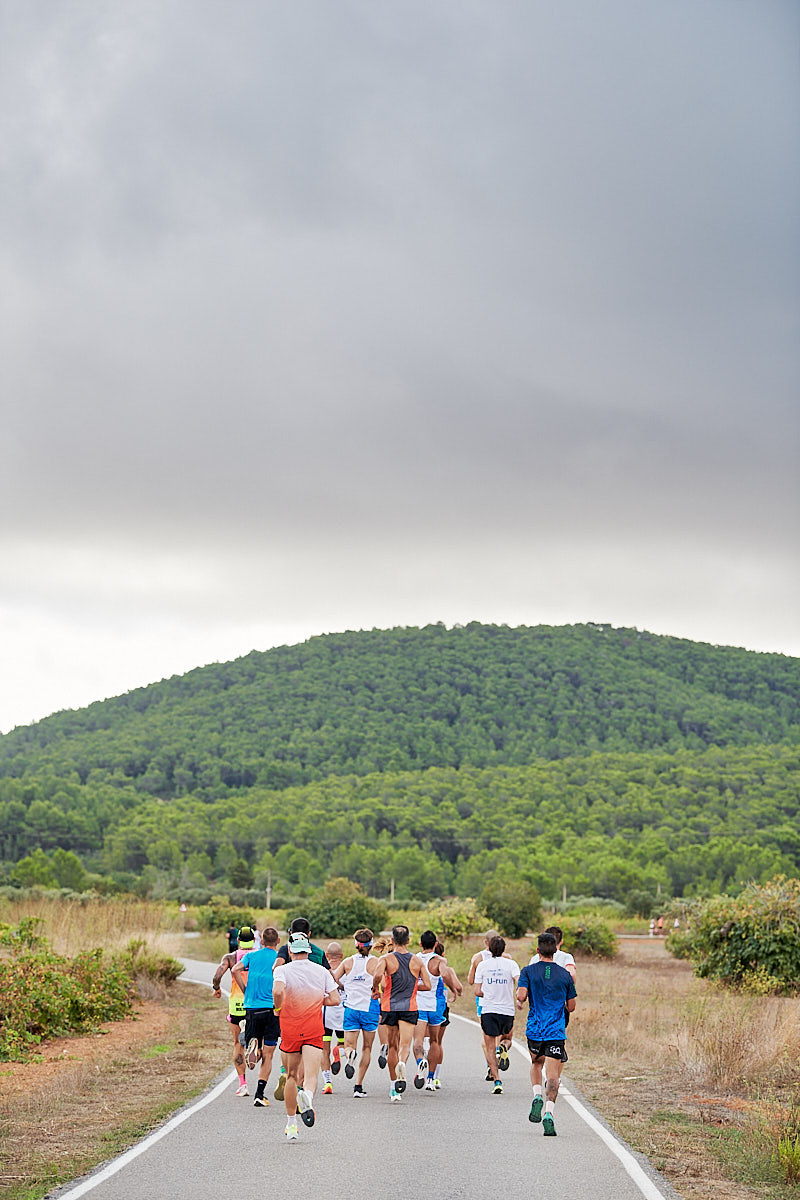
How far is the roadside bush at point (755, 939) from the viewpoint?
1090 inches

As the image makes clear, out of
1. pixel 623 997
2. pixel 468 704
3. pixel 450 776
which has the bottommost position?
pixel 623 997

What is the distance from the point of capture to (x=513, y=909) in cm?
4900

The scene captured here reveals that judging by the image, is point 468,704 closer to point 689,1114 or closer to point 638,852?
point 638,852

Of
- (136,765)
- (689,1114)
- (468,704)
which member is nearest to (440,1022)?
(689,1114)

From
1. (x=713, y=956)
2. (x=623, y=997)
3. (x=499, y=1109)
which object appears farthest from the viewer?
(x=713, y=956)

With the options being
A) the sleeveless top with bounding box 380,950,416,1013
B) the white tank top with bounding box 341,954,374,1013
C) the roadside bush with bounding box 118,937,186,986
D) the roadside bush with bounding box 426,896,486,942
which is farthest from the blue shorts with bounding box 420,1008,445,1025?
the roadside bush with bounding box 426,896,486,942

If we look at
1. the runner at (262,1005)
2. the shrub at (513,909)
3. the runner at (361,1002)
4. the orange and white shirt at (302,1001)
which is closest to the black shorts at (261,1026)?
the runner at (262,1005)

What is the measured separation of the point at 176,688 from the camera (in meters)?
171

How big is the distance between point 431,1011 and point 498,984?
806 millimetres

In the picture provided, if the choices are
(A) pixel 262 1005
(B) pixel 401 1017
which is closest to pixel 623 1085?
(B) pixel 401 1017

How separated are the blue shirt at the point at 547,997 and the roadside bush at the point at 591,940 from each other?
3107 centimetres

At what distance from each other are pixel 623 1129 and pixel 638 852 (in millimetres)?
78557

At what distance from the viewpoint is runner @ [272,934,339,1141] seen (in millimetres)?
10539

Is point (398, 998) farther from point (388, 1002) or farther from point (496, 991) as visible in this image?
point (496, 991)
